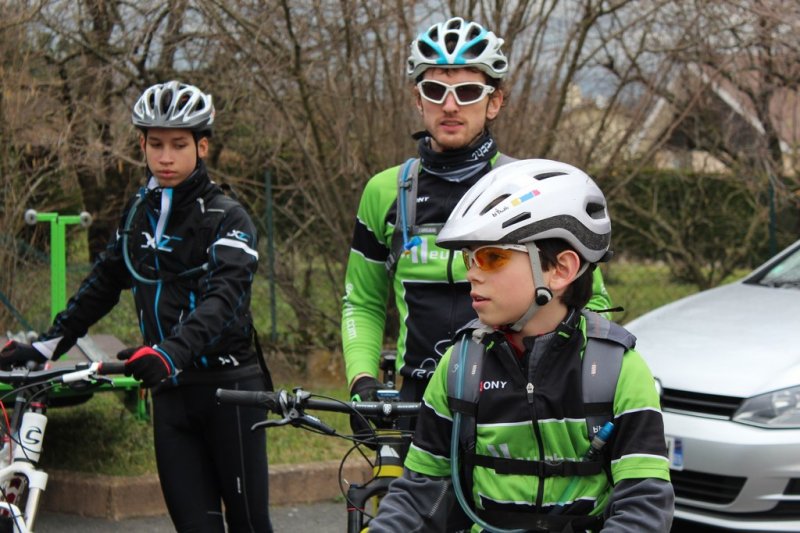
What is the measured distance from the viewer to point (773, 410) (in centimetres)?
517

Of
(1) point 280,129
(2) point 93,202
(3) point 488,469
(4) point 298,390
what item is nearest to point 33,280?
(2) point 93,202

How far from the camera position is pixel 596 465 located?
97.0 inches

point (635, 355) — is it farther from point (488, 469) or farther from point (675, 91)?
point (675, 91)

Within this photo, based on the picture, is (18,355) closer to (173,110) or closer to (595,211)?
(173,110)

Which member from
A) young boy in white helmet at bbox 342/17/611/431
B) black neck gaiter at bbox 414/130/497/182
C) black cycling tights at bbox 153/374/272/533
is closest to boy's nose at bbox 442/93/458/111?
young boy in white helmet at bbox 342/17/611/431

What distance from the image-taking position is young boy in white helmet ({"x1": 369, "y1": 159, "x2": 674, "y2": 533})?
247 cm

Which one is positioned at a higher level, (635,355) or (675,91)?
(675,91)

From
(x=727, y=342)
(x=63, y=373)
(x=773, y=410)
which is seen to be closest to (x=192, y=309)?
(x=63, y=373)

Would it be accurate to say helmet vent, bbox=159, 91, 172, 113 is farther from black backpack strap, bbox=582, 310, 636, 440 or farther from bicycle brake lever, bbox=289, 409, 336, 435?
black backpack strap, bbox=582, 310, 636, 440

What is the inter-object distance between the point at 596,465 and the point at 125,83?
6658 mm

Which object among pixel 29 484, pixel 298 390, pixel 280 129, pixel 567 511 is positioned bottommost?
pixel 29 484

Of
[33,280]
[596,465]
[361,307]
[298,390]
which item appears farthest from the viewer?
[33,280]

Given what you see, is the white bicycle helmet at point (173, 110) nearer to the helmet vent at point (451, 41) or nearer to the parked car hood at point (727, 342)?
the helmet vent at point (451, 41)

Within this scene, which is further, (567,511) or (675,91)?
(675,91)
